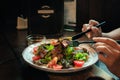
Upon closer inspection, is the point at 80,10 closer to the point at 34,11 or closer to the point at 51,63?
the point at 34,11

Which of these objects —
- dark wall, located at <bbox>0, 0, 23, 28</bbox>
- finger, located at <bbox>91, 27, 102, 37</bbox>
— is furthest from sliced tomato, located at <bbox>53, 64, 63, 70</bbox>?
dark wall, located at <bbox>0, 0, 23, 28</bbox>

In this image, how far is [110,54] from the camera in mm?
1024

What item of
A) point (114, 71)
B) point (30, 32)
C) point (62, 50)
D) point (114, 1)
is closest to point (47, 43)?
point (62, 50)

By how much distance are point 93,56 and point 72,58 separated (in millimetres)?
98

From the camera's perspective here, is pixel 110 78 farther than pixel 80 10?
No

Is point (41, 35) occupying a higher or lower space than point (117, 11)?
lower

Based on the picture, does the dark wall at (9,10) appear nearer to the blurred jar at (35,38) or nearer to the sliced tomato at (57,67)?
the blurred jar at (35,38)

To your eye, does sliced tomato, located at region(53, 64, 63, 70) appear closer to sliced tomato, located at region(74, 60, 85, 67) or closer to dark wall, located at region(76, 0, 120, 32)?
sliced tomato, located at region(74, 60, 85, 67)

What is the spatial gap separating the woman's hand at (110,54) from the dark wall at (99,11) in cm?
55

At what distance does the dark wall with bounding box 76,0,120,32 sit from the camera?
5.18 ft

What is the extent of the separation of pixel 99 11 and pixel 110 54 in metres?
Result: 0.61

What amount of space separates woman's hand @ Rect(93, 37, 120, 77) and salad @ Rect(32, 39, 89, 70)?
0.35 ft

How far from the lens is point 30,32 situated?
1485mm

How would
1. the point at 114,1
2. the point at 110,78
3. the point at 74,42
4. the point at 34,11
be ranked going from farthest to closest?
the point at 114,1 < the point at 34,11 < the point at 74,42 < the point at 110,78
